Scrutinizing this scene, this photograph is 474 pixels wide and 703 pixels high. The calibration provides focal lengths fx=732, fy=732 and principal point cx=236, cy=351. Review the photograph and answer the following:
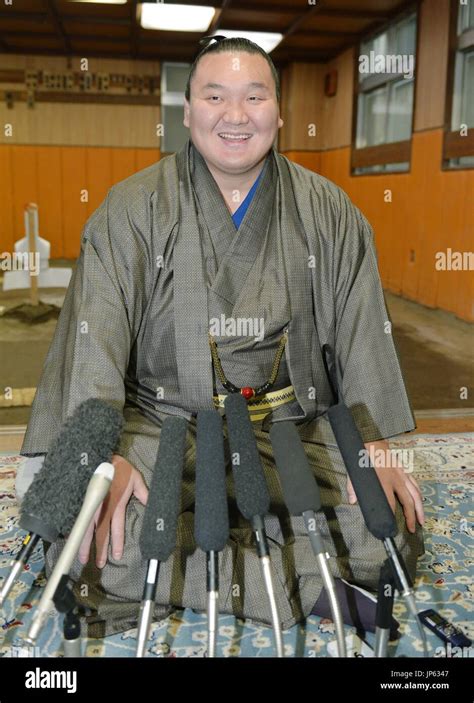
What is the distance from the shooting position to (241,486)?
2.93 feet

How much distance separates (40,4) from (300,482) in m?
3.11

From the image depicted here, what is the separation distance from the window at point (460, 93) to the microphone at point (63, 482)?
3.03m

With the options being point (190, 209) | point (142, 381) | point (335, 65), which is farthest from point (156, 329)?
point (335, 65)

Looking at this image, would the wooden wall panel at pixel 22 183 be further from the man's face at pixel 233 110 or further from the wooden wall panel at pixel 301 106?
the man's face at pixel 233 110

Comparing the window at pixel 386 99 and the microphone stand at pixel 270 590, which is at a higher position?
the window at pixel 386 99

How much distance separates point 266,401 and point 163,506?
0.88 metres

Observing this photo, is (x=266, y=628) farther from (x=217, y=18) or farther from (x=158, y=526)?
(x=217, y=18)

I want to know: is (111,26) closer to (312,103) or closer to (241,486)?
(312,103)

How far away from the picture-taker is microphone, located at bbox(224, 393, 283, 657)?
0.80 meters

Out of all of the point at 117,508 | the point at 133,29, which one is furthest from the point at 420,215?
the point at 117,508

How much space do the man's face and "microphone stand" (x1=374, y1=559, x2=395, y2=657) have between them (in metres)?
1.02

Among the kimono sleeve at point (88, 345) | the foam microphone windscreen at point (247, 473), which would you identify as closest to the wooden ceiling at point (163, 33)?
the kimono sleeve at point (88, 345)

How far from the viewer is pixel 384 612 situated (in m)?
0.87

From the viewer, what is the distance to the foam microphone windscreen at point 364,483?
2.85 feet
